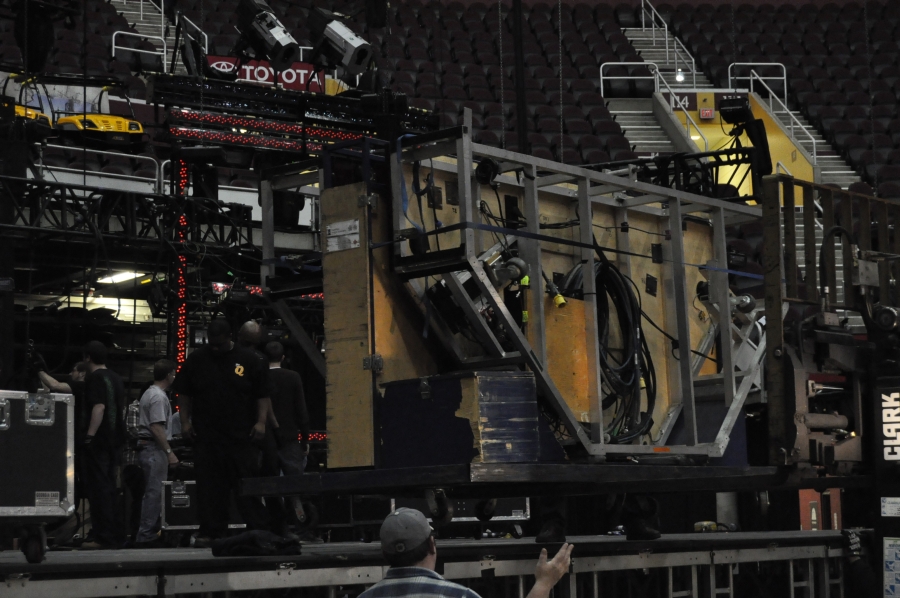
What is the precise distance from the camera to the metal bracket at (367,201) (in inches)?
284

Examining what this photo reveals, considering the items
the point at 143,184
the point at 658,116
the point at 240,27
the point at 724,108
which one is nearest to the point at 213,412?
the point at 724,108

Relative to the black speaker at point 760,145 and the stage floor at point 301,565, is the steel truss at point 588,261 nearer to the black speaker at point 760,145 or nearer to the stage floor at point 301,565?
the stage floor at point 301,565

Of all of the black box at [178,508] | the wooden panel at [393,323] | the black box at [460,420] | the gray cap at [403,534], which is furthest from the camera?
the black box at [178,508]

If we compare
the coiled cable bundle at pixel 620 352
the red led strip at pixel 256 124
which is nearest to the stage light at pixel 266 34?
the red led strip at pixel 256 124

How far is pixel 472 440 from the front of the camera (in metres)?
6.71

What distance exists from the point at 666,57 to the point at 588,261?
2026cm

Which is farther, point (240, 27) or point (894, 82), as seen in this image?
point (894, 82)

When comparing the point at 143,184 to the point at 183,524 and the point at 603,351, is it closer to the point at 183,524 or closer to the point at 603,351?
the point at 183,524

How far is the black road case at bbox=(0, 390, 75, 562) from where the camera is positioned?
6.61 meters

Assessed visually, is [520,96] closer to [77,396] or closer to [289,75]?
[77,396]

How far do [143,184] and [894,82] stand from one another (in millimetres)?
16399

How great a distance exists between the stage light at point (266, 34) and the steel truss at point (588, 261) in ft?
23.1

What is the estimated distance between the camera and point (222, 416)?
26.6 feet

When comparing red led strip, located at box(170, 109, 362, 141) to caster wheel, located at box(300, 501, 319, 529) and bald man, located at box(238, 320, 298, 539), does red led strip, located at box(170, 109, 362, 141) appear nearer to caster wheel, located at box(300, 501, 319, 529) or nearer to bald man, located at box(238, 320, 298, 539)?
bald man, located at box(238, 320, 298, 539)
